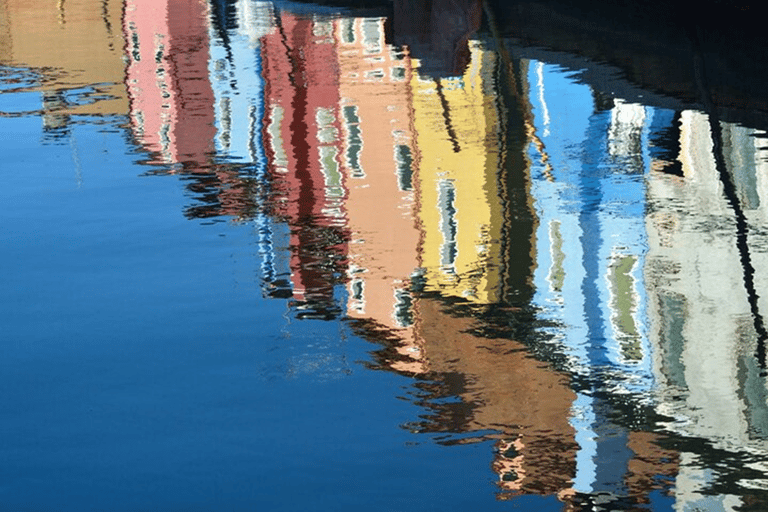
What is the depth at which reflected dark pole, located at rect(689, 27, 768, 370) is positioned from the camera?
6189mm

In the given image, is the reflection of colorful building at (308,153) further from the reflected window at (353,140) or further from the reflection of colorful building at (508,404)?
the reflection of colorful building at (508,404)

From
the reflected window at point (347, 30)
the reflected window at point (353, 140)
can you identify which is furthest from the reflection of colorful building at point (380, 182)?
the reflected window at point (347, 30)

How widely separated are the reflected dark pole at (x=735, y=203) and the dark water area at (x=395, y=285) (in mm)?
28

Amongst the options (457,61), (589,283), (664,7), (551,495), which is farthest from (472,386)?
(664,7)

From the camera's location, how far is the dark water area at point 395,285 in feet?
16.2

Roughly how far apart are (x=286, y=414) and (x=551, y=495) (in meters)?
1.14

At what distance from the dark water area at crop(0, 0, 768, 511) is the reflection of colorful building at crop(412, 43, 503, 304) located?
27mm

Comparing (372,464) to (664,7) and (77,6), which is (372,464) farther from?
(77,6)

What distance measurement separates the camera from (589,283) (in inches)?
275

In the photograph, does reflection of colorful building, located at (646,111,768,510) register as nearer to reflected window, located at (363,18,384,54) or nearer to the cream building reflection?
the cream building reflection

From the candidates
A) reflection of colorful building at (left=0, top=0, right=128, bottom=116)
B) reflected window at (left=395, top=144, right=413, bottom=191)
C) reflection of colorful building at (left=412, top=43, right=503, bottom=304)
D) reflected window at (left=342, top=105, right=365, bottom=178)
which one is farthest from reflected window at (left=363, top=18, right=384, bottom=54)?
reflected window at (left=395, top=144, right=413, bottom=191)

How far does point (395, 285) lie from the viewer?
7.02 m

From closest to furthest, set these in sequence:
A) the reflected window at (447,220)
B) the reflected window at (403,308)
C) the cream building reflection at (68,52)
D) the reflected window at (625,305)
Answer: the reflected window at (625,305) < the reflected window at (403,308) < the reflected window at (447,220) < the cream building reflection at (68,52)

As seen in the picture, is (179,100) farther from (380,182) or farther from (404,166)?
(380,182)
